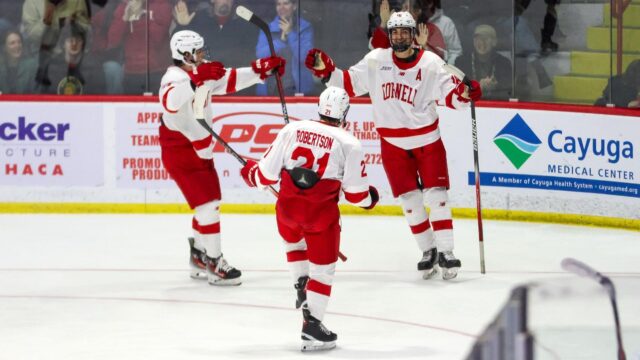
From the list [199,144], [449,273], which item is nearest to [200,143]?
[199,144]

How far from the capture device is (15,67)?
32.9 feet

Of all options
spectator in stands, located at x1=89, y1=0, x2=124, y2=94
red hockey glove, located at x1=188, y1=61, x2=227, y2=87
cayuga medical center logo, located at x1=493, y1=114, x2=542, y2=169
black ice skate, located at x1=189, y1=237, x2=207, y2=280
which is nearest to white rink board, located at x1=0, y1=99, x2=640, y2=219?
cayuga medical center logo, located at x1=493, y1=114, x2=542, y2=169

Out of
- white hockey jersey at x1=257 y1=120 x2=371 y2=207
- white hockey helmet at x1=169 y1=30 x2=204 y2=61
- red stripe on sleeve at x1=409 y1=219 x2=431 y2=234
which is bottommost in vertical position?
red stripe on sleeve at x1=409 y1=219 x2=431 y2=234

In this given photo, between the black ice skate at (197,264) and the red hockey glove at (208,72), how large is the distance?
96 cm

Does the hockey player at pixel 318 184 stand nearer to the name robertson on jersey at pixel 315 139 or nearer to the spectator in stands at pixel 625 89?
the name robertson on jersey at pixel 315 139

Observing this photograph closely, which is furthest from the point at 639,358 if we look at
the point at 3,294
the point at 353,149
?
the point at 3,294

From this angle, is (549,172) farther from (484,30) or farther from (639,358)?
(639,358)

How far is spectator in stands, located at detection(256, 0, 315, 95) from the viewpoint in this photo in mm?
9906

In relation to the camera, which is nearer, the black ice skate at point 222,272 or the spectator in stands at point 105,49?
the black ice skate at point 222,272

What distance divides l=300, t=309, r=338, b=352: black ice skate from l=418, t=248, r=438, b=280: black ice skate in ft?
5.65

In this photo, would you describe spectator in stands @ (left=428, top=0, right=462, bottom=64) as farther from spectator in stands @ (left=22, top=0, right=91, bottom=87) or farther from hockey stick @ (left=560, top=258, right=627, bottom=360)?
hockey stick @ (left=560, top=258, right=627, bottom=360)

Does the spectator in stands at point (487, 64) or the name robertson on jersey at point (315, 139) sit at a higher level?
the spectator in stands at point (487, 64)

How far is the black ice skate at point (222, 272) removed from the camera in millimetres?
7453

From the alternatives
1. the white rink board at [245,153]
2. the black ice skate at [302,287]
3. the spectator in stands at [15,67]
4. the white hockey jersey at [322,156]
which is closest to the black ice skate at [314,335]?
the black ice skate at [302,287]
